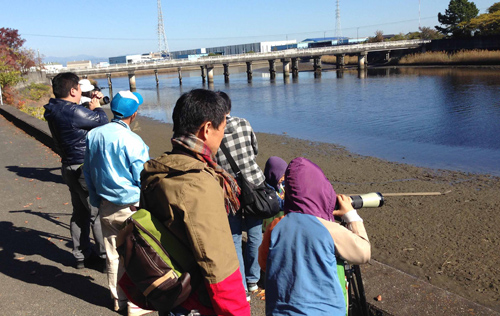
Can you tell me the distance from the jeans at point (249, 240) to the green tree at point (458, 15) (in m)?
73.1

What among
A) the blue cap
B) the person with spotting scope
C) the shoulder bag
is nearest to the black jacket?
the blue cap

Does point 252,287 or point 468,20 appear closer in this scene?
point 252,287

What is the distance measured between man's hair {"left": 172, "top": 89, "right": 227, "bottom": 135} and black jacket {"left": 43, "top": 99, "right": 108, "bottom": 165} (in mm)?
2492

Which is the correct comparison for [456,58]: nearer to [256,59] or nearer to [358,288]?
[256,59]

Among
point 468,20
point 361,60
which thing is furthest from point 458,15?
point 361,60

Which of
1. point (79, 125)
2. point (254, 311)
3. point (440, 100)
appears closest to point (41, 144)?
point (79, 125)

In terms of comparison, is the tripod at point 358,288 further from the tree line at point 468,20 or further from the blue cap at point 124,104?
the tree line at point 468,20

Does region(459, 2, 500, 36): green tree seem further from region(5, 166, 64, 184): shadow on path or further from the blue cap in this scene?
the blue cap

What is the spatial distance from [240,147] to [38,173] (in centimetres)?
→ 667

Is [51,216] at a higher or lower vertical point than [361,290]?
lower

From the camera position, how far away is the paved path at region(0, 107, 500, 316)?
3.47m

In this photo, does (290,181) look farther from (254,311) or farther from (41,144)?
(41,144)

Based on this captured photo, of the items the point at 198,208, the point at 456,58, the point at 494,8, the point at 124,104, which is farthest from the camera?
the point at 494,8

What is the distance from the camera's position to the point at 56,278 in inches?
172
